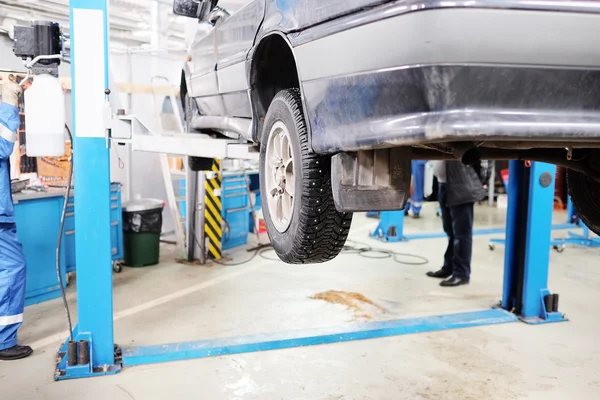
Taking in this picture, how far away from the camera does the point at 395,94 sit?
157 centimetres

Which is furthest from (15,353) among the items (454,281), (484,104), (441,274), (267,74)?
(441,274)

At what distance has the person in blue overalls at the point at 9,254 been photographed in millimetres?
3996

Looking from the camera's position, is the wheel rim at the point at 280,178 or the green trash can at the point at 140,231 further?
the green trash can at the point at 140,231

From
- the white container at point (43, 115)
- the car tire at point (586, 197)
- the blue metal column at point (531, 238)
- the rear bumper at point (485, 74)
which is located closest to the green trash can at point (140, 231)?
the white container at point (43, 115)

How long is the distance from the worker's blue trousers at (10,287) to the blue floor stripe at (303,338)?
0.85m

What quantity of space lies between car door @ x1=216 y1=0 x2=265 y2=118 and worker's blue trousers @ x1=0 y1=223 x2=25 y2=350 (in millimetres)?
2129

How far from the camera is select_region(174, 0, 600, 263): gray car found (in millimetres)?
1442

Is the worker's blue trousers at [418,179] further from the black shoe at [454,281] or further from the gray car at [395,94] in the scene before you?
the gray car at [395,94]

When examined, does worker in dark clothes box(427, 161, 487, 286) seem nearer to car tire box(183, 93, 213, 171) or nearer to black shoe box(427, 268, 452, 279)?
black shoe box(427, 268, 452, 279)

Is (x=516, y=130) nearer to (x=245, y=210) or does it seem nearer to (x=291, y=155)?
(x=291, y=155)

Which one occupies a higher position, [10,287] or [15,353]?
[10,287]

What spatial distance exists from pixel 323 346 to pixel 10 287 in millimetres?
2431

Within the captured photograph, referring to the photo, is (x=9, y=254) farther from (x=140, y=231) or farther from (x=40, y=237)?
(x=140, y=231)

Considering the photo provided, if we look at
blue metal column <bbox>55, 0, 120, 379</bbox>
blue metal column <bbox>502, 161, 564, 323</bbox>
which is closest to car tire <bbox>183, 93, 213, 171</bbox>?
blue metal column <bbox>55, 0, 120, 379</bbox>
